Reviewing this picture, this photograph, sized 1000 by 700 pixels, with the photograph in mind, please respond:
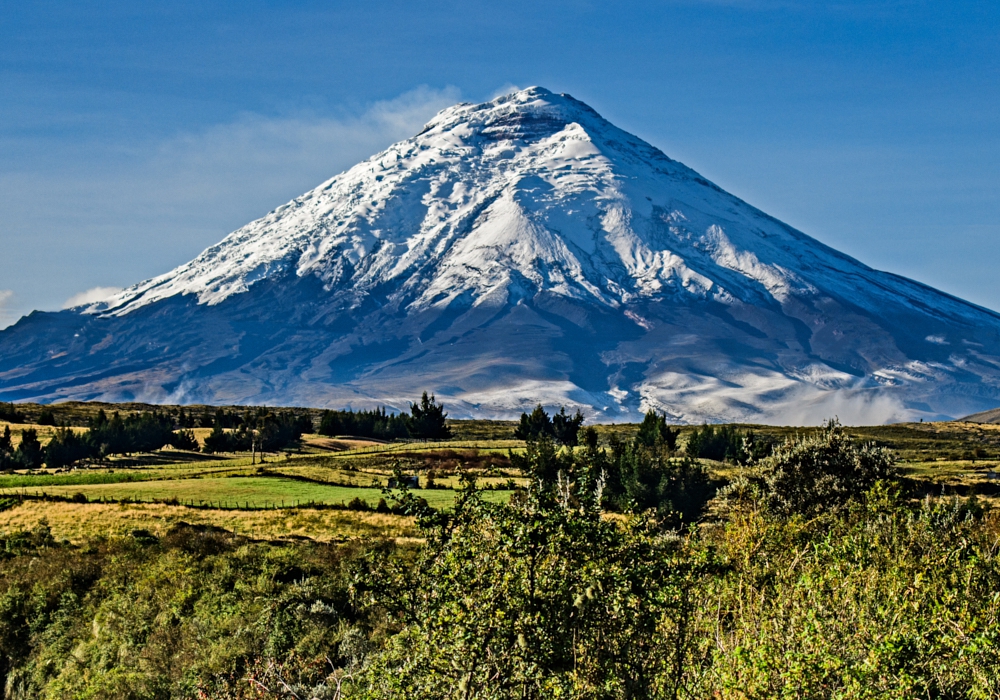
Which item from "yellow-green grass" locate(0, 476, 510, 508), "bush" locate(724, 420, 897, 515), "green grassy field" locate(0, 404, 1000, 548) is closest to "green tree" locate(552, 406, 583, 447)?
"green grassy field" locate(0, 404, 1000, 548)

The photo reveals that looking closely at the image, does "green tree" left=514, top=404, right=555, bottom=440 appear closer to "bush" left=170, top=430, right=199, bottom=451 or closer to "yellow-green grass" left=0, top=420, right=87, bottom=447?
"bush" left=170, top=430, right=199, bottom=451

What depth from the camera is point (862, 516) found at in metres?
35.0

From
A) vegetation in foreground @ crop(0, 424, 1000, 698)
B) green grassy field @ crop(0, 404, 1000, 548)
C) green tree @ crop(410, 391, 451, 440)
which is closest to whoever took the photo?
vegetation in foreground @ crop(0, 424, 1000, 698)

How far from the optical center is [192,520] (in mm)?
56844

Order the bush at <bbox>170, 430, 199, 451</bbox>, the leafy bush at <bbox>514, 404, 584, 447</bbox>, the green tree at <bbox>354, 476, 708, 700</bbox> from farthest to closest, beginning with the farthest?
the leafy bush at <bbox>514, 404, 584, 447</bbox> < the bush at <bbox>170, 430, 199, 451</bbox> < the green tree at <bbox>354, 476, 708, 700</bbox>

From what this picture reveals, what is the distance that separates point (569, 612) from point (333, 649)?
1958 cm

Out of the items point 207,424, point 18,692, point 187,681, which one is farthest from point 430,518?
point 207,424

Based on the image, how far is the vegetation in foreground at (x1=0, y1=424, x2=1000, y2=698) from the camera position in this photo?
15070 millimetres

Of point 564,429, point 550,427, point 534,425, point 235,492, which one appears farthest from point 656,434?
point 235,492

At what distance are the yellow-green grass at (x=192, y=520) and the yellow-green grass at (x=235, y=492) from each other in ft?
10.3

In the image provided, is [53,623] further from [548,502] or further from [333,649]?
[548,502]

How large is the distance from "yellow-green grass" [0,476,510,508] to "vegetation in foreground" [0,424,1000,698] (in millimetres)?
23700

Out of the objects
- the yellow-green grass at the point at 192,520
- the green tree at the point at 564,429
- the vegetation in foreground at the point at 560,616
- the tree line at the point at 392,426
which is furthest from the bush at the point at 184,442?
the vegetation in foreground at the point at 560,616

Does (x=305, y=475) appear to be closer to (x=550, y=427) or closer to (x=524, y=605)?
(x=550, y=427)
